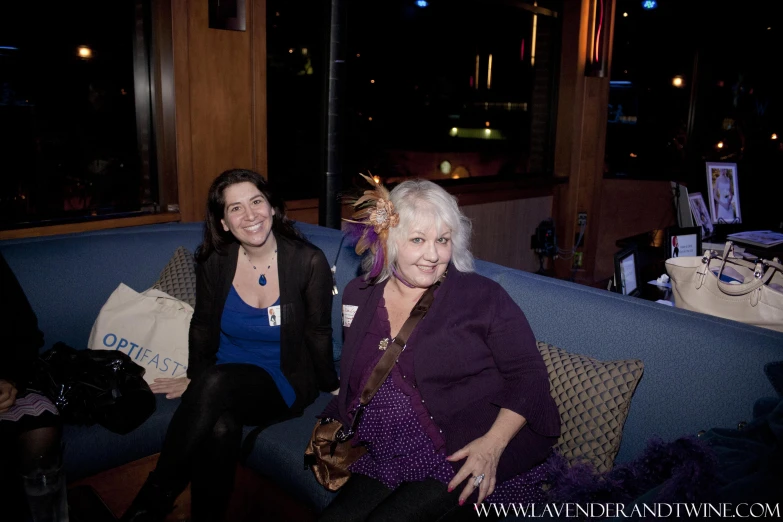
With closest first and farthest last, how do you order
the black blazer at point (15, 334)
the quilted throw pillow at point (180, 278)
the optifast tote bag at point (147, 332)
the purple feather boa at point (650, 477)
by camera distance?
the purple feather boa at point (650, 477), the black blazer at point (15, 334), the optifast tote bag at point (147, 332), the quilted throw pillow at point (180, 278)

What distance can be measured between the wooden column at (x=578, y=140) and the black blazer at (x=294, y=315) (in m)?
4.50

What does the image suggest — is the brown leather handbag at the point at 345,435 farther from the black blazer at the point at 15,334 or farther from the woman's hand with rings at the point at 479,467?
the black blazer at the point at 15,334

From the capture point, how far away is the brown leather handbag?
5.89 ft

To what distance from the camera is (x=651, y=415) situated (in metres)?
1.86

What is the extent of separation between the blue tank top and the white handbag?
148cm

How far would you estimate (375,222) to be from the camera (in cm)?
192

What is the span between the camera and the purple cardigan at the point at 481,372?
1.70m

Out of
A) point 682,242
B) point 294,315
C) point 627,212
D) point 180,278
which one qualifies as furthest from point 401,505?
point 627,212

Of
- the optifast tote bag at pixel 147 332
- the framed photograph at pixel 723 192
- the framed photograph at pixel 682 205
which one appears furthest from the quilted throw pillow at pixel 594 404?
the framed photograph at pixel 723 192

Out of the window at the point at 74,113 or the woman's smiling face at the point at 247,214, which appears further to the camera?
the window at the point at 74,113

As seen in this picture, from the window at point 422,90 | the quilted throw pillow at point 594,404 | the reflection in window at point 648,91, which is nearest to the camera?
the quilted throw pillow at point 594,404

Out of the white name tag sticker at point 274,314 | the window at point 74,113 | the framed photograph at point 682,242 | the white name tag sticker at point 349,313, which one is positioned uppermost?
the window at point 74,113

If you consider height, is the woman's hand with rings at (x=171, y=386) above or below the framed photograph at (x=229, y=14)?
below

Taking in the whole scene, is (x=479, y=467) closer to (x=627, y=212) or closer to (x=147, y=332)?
(x=147, y=332)
